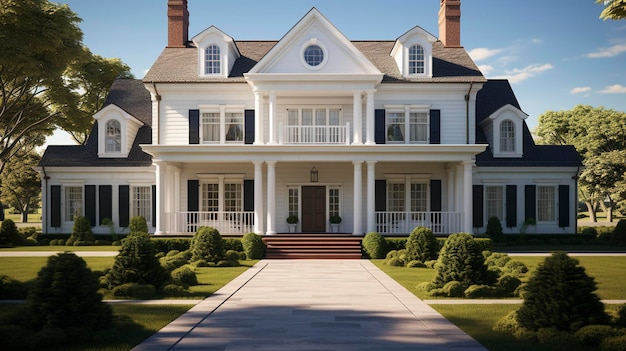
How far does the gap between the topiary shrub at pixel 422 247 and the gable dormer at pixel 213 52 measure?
13.2 m

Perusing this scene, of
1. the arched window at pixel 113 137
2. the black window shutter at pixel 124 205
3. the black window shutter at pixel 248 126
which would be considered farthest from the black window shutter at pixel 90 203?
the black window shutter at pixel 248 126

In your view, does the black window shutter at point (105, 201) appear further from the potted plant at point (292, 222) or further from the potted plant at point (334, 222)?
the potted plant at point (334, 222)

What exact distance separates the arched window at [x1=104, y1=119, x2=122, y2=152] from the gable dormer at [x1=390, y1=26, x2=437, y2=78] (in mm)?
15770

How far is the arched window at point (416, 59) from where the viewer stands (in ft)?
94.2

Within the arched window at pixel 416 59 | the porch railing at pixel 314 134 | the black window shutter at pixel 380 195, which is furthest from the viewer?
the arched window at pixel 416 59

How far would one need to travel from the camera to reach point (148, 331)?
9734 millimetres

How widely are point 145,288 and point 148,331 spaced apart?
172 inches

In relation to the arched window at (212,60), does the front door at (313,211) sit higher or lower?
lower

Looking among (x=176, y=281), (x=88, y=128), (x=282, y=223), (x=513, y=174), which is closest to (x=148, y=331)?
(x=176, y=281)

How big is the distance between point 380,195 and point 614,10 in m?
15.7

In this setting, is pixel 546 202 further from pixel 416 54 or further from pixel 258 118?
pixel 258 118

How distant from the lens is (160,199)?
26.6m

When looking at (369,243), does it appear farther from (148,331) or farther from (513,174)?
(148,331)

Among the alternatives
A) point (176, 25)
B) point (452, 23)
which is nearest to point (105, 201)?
point (176, 25)
